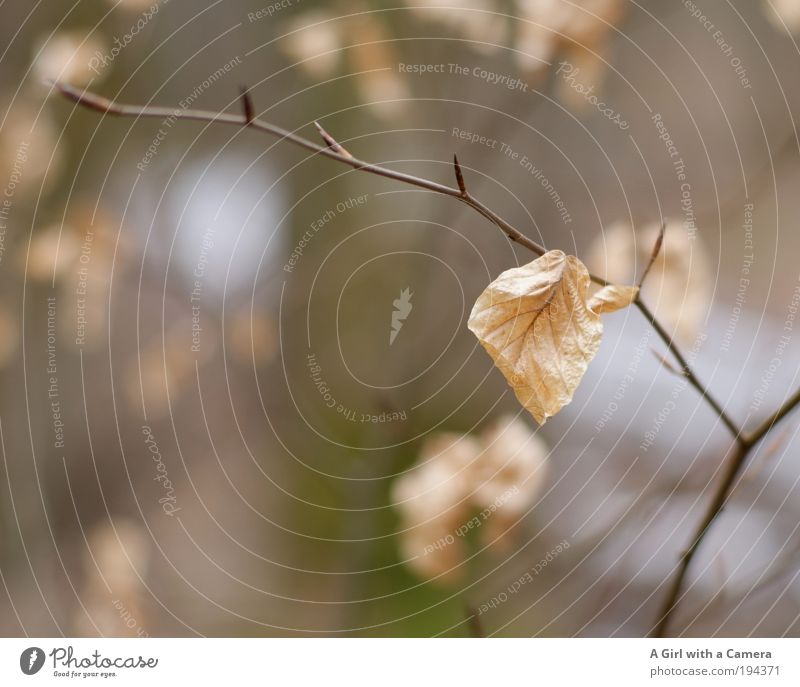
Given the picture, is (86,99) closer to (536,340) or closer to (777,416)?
(536,340)

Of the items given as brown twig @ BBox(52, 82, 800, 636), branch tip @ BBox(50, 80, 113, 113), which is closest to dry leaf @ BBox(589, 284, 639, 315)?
brown twig @ BBox(52, 82, 800, 636)

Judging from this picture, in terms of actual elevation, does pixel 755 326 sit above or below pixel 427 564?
above

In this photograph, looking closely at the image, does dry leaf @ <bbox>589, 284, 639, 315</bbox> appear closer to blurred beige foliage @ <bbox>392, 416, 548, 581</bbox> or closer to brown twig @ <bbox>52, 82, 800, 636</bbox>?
brown twig @ <bbox>52, 82, 800, 636</bbox>

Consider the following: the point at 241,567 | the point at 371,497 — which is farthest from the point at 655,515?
the point at 241,567

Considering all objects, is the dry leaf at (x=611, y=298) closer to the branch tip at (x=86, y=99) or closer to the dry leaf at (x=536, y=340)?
the dry leaf at (x=536, y=340)
